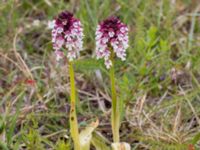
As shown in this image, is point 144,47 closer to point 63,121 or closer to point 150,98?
point 150,98

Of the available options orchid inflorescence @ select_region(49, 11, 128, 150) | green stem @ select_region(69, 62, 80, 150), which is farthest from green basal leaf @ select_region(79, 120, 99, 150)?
orchid inflorescence @ select_region(49, 11, 128, 150)

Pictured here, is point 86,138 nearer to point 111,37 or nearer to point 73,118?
point 73,118

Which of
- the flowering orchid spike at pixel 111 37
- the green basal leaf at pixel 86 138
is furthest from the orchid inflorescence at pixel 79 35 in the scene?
the green basal leaf at pixel 86 138

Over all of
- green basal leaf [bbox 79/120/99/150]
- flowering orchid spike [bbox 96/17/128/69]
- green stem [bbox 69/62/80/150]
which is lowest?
green basal leaf [bbox 79/120/99/150]

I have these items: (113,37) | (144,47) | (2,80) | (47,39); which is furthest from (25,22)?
(113,37)

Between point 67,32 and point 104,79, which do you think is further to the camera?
point 104,79

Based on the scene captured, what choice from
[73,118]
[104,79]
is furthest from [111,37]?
[104,79]

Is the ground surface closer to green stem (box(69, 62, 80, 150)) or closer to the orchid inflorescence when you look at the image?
green stem (box(69, 62, 80, 150))

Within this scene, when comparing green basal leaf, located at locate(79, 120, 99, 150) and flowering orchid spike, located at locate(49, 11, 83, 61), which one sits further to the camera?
green basal leaf, located at locate(79, 120, 99, 150)
